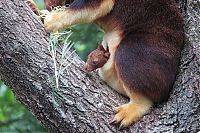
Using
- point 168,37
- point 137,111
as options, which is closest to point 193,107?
point 137,111

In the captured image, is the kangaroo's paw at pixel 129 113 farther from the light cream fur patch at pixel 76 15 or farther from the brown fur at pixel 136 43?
the light cream fur patch at pixel 76 15

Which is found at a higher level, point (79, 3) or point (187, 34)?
point (79, 3)

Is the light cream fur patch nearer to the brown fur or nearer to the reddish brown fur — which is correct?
the brown fur

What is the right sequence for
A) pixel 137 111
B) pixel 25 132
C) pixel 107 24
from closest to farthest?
pixel 137 111, pixel 107 24, pixel 25 132

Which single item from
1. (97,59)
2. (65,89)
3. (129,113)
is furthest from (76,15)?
(129,113)

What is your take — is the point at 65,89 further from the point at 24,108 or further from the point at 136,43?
the point at 24,108

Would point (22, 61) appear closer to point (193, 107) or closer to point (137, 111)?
point (137, 111)

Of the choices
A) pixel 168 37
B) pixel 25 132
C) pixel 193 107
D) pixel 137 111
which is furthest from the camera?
pixel 25 132
